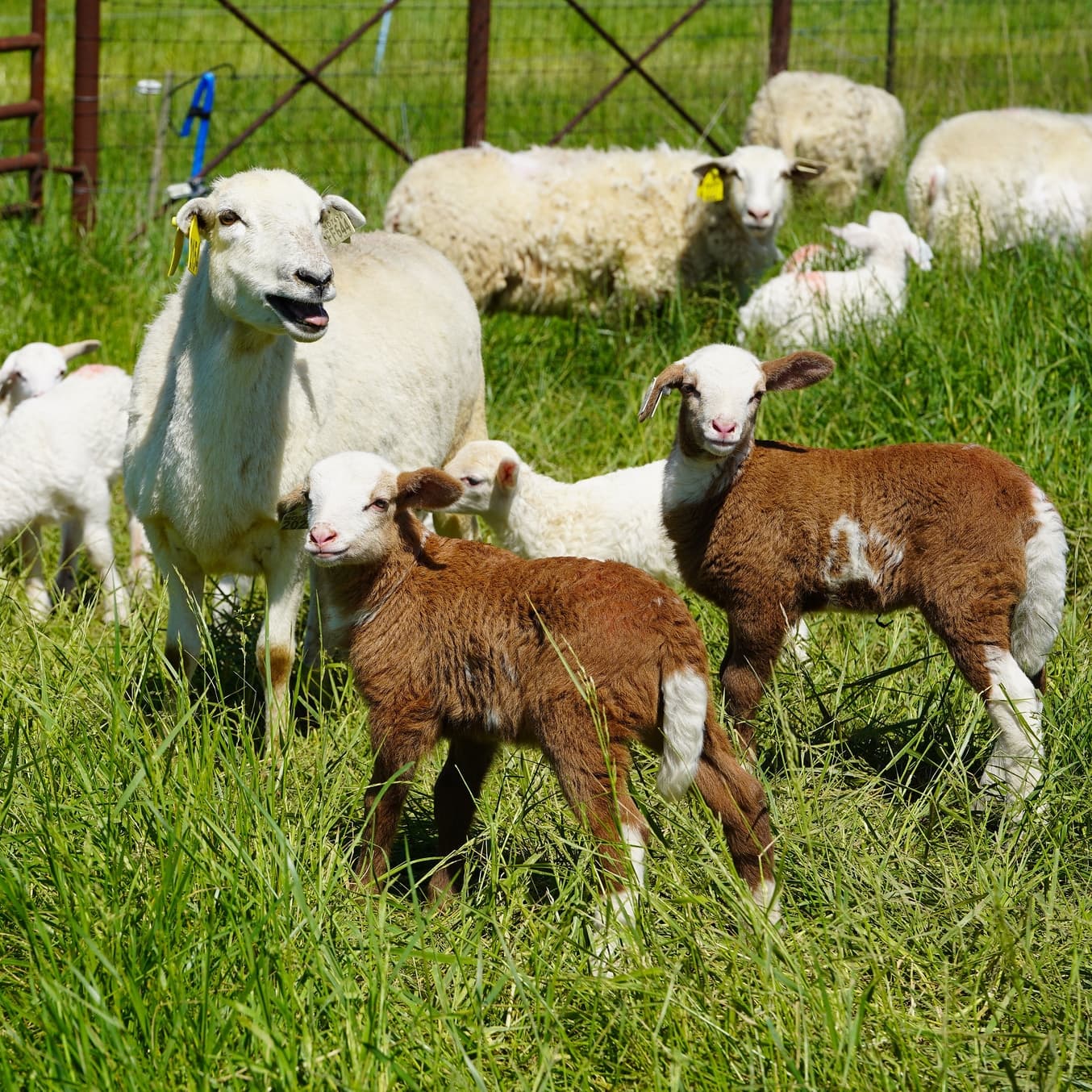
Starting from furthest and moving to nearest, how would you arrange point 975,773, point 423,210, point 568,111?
point 568,111 < point 423,210 < point 975,773

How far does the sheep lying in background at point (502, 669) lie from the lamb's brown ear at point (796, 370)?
1.00m

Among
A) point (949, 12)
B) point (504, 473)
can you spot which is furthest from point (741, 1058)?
point (949, 12)

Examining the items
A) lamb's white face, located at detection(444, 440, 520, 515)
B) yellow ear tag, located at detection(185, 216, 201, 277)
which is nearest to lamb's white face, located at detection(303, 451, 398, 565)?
yellow ear tag, located at detection(185, 216, 201, 277)

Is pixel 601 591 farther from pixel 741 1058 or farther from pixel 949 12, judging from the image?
pixel 949 12

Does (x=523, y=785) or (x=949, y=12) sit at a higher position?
(x=949, y=12)

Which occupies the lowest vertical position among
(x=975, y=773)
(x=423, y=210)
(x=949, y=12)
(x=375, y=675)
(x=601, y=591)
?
(x=975, y=773)

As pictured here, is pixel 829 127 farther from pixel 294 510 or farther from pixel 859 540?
pixel 294 510

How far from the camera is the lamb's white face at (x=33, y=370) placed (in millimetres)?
5535

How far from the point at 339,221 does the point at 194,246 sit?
1.78 feet

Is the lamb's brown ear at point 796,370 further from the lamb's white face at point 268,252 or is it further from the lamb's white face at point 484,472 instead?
the lamb's white face at point 268,252

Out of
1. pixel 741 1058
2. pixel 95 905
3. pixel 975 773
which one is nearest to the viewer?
pixel 741 1058

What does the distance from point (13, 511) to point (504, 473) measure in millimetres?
1865

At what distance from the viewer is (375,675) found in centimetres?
300

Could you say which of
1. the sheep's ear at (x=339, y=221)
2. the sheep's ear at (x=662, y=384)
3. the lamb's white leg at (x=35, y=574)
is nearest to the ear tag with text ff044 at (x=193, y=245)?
the sheep's ear at (x=339, y=221)
